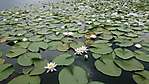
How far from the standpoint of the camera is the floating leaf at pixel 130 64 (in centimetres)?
122

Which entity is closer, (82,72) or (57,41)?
(82,72)

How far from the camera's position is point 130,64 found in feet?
4.13

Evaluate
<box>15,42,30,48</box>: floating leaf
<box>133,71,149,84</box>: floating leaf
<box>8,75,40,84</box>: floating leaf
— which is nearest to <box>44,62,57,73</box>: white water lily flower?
<box>8,75,40,84</box>: floating leaf

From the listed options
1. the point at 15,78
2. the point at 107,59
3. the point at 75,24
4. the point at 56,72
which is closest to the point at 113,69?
the point at 107,59

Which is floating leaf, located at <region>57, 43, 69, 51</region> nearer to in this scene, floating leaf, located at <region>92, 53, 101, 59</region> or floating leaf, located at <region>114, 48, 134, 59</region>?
floating leaf, located at <region>92, 53, 101, 59</region>

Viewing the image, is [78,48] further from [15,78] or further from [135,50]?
[15,78]

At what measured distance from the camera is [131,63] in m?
1.27

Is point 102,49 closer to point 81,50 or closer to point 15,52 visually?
point 81,50

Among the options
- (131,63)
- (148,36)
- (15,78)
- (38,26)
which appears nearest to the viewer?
(15,78)

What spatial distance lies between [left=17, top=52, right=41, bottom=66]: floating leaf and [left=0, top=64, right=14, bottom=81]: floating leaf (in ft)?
0.23

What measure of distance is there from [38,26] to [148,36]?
3.42 ft

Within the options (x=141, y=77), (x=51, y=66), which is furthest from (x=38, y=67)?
(x=141, y=77)

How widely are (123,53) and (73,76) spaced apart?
0.43m

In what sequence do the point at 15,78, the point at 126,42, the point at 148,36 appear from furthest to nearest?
the point at 148,36, the point at 126,42, the point at 15,78
